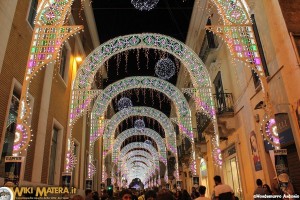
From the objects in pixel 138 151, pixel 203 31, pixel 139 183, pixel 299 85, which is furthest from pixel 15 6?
pixel 139 183

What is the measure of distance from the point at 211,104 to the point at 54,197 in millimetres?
10863

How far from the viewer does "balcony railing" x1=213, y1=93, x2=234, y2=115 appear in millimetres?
Result: 16938

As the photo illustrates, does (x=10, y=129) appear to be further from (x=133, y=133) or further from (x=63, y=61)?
(x=133, y=133)

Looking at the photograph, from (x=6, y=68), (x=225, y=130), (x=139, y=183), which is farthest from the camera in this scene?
(x=139, y=183)

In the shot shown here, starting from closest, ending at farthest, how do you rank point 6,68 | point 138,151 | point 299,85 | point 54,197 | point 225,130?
1. point 54,197
2. point 299,85
3. point 6,68
4. point 225,130
5. point 138,151

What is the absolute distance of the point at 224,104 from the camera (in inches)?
699

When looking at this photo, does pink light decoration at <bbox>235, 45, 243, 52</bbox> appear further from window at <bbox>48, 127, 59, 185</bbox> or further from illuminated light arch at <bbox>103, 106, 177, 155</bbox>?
illuminated light arch at <bbox>103, 106, 177, 155</bbox>

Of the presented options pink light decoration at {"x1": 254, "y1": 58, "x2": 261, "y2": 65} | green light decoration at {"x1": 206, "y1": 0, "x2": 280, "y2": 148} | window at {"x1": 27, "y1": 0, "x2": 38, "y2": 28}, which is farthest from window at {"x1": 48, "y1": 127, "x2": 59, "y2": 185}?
pink light decoration at {"x1": 254, "y1": 58, "x2": 261, "y2": 65}

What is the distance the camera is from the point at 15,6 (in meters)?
9.95

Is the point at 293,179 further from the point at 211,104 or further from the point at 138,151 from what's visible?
the point at 138,151

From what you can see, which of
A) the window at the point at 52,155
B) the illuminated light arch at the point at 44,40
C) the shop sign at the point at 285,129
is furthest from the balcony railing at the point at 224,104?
the illuminated light arch at the point at 44,40

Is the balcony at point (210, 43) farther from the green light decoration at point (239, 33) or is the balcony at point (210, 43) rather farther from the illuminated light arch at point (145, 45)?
the green light decoration at point (239, 33)

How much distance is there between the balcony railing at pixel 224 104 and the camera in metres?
16.9

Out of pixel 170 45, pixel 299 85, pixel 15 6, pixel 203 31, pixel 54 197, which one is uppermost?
pixel 203 31
